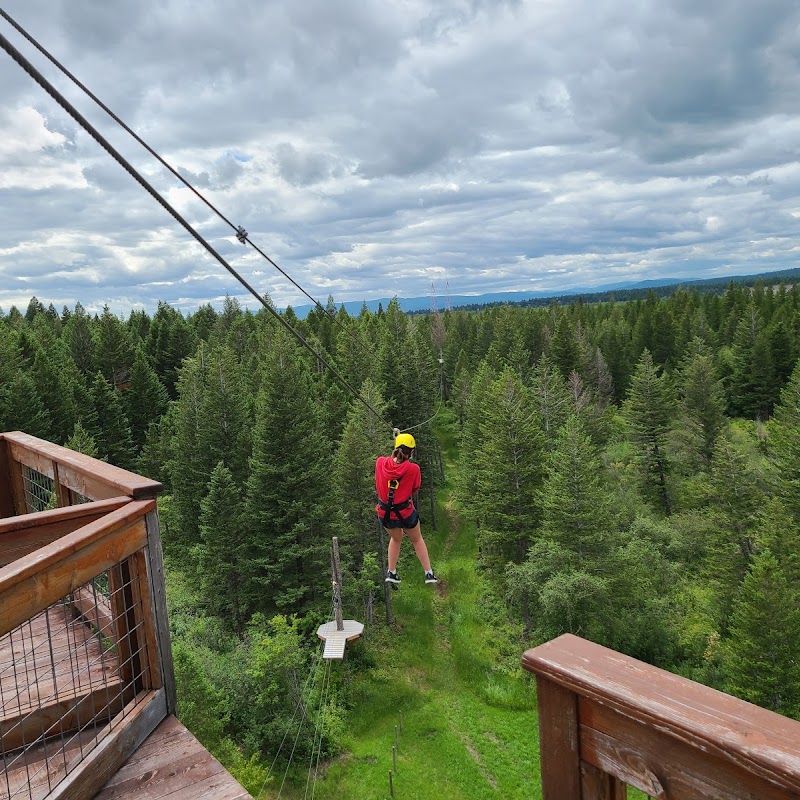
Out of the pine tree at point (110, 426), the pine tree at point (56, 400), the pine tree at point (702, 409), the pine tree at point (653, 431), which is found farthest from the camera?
the pine tree at point (702, 409)

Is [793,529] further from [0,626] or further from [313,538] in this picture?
[0,626]

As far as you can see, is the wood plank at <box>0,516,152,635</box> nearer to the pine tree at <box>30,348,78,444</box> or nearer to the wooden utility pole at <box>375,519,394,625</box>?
the wooden utility pole at <box>375,519,394,625</box>

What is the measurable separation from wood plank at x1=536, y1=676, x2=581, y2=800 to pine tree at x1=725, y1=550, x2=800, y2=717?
69.8 ft

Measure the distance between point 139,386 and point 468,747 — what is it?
33432mm

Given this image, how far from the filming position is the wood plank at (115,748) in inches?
104

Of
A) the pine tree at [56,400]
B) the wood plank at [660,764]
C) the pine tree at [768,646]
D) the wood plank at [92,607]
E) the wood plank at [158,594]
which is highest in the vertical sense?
the wood plank at [660,764]

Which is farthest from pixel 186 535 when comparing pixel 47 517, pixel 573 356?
pixel 573 356

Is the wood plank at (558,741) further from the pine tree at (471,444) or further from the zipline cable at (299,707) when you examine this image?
the pine tree at (471,444)

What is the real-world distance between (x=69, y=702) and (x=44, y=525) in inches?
35.9

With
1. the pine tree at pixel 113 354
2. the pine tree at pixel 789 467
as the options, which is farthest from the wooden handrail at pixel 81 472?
the pine tree at pixel 113 354

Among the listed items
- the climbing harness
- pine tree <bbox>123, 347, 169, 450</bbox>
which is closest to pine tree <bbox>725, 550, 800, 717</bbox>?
the climbing harness

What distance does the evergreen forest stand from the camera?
19.7 m

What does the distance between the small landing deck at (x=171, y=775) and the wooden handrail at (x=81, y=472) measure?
1297 millimetres

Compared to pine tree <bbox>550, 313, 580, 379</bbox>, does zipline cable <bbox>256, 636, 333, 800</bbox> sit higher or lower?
lower
